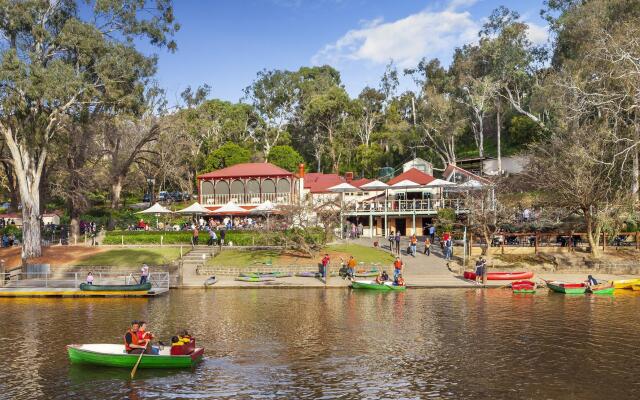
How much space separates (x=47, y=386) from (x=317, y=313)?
14653 mm

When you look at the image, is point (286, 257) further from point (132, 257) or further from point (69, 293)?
point (69, 293)

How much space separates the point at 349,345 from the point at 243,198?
46844 mm

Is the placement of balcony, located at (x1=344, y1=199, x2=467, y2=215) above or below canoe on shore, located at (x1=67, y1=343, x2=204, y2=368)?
above

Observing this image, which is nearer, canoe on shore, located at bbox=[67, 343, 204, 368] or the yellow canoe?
canoe on shore, located at bbox=[67, 343, 204, 368]

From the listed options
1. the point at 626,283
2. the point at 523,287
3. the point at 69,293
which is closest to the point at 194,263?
the point at 69,293

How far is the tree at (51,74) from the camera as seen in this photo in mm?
42969

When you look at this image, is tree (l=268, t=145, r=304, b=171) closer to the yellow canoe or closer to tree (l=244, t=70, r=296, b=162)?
tree (l=244, t=70, r=296, b=162)

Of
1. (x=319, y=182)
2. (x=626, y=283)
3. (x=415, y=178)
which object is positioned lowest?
(x=626, y=283)

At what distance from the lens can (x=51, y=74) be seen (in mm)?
42281

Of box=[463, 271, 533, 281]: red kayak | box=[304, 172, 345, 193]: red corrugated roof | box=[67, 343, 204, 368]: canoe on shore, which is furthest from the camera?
A: box=[304, 172, 345, 193]: red corrugated roof

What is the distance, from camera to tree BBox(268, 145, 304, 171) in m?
87.7

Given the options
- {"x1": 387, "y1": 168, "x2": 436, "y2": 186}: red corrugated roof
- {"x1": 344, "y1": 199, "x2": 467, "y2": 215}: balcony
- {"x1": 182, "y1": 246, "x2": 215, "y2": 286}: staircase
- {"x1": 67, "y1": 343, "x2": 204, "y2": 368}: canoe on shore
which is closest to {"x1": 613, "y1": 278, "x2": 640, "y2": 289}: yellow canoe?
{"x1": 344, "y1": 199, "x2": 467, "y2": 215}: balcony

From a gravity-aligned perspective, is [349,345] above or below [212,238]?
below

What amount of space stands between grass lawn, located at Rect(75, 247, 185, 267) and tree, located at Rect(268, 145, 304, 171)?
41.0m
